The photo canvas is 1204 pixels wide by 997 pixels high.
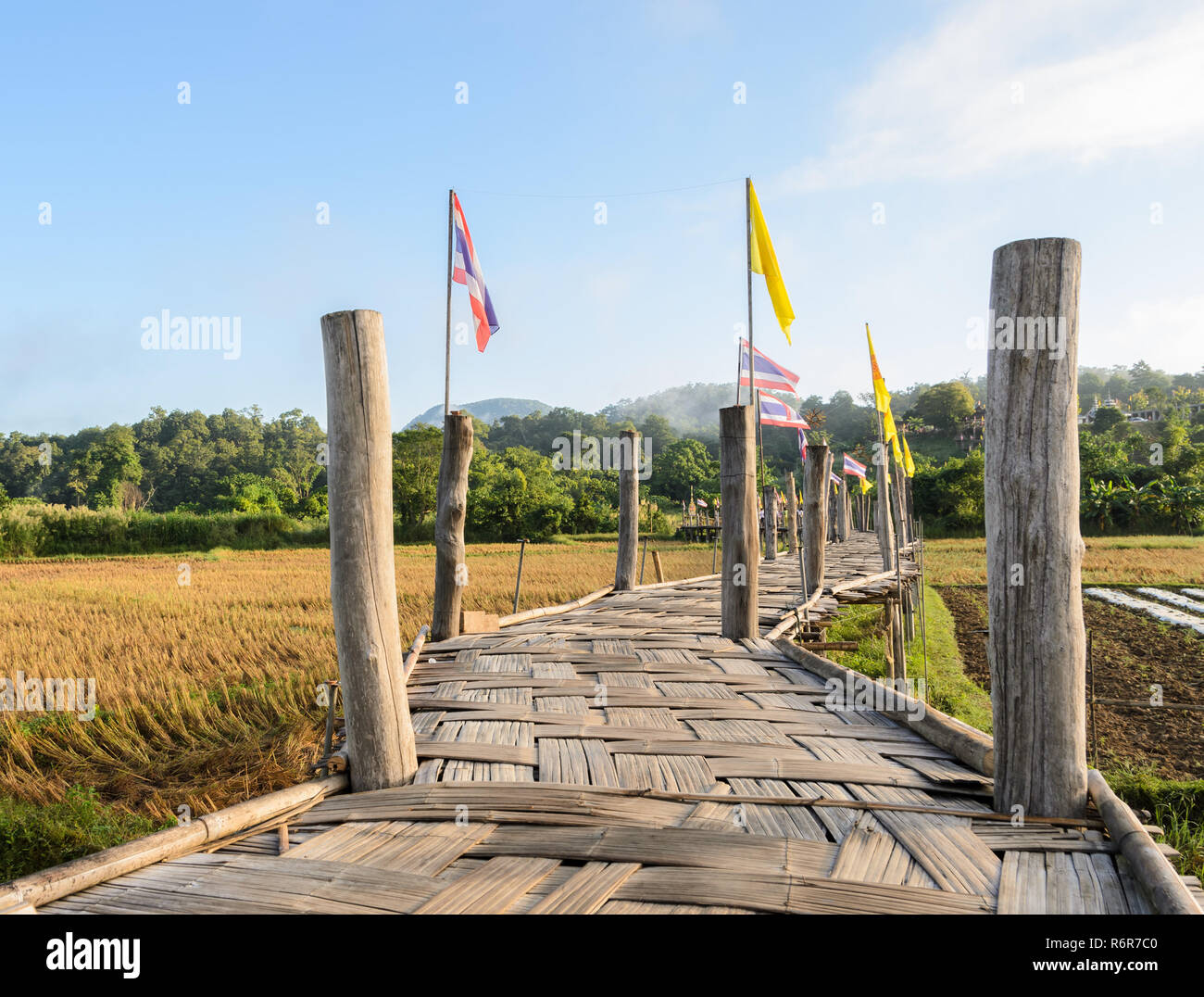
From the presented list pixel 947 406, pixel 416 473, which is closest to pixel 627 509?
pixel 416 473

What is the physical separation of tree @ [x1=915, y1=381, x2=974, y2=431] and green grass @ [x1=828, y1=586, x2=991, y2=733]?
49.8 m

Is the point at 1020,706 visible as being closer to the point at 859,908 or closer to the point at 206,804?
the point at 859,908

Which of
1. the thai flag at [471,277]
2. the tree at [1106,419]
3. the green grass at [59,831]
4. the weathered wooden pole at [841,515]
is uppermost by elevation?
the tree at [1106,419]

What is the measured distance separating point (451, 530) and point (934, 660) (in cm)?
778

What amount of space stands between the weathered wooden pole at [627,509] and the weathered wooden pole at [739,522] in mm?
2611

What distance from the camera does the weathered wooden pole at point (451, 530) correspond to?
5992 mm

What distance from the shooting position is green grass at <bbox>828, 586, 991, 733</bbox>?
25.4 ft

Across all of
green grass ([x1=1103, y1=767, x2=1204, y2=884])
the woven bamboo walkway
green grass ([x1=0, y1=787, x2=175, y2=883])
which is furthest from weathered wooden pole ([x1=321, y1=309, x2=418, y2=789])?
green grass ([x1=1103, y1=767, x2=1204, y2=884])

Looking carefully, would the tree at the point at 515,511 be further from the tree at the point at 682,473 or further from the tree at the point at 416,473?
the tree at the point at 682,473

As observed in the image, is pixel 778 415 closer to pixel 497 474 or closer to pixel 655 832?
pixel 655 832

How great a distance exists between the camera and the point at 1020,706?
243 cm

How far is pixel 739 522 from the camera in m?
5.61

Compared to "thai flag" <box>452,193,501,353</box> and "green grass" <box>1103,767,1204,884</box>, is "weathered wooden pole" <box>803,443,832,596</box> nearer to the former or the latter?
"green grass" <box>1103,767,1204,884</box>

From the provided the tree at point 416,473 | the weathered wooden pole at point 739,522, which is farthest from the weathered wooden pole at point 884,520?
the tree at point 416,473
